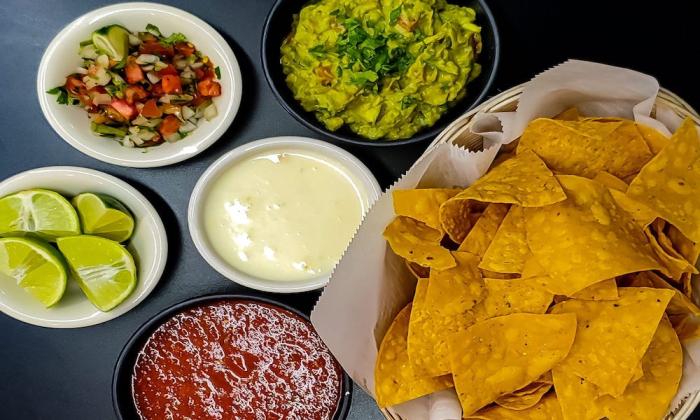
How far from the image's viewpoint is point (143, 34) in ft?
6.59

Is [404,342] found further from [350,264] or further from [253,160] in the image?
[253,160]

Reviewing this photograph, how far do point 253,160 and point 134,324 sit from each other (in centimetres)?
55

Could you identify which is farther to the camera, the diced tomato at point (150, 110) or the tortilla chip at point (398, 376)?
the diced tomato at point (150, 110)

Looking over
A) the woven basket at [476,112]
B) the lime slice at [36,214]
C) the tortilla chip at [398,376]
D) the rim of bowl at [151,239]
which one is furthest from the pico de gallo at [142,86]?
the tortilla chip at [398,376]

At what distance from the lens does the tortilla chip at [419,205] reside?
5.04 ft

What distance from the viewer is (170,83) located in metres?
1.96

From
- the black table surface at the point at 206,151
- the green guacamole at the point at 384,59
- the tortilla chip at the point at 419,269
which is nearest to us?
the tortilla chip at the point at 419,269

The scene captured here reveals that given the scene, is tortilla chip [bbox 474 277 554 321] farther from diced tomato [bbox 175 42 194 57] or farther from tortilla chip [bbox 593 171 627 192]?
diced tomato [bbox 175 42 194 57]

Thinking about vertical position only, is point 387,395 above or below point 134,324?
above

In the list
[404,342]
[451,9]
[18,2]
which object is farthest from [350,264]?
[18,2]

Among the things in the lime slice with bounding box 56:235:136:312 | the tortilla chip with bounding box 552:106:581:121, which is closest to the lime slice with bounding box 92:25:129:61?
the lime slice with bounding box 56:235:136:312

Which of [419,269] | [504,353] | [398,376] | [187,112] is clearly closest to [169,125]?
[187,112]

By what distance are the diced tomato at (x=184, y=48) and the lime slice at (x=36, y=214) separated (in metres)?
0.47

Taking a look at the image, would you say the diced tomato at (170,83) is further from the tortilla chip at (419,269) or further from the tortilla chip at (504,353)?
the tortilla chip at (504,353)
